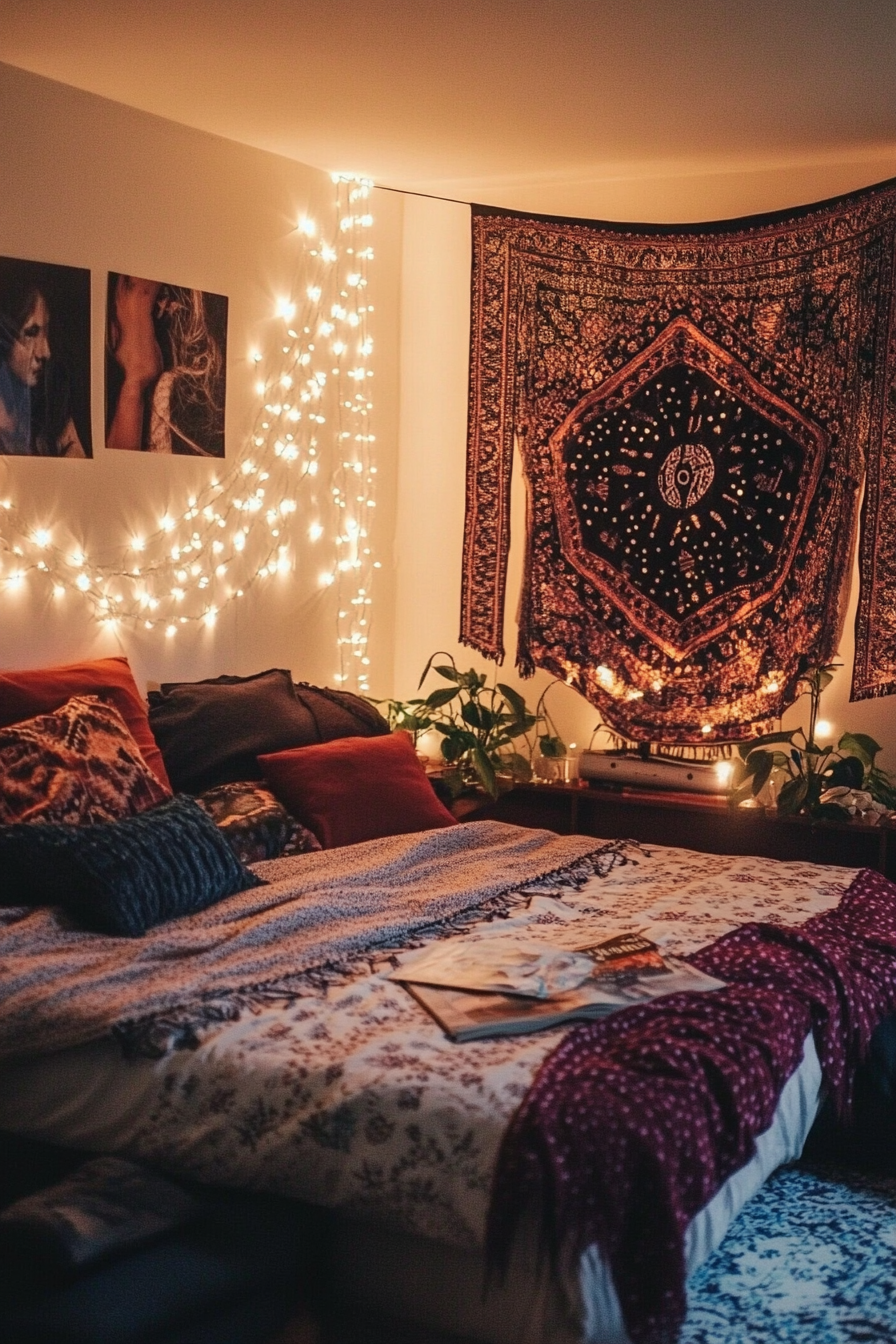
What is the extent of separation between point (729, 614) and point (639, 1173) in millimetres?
2881

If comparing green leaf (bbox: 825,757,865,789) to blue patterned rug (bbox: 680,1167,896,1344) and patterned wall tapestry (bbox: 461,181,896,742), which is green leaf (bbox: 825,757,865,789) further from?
blue patterned rug (bbox: 680,1167,896,1344)

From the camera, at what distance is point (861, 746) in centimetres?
467

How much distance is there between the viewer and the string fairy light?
4371mm

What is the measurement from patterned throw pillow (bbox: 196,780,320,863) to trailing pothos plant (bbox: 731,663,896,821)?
150cm

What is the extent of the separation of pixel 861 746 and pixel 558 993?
225 centimetres

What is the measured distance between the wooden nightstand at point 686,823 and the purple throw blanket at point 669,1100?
4.42 feet

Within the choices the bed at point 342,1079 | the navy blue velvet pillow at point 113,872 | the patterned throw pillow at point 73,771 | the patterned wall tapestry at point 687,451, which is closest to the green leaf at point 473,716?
the patterned wall tapestry at point 687,451

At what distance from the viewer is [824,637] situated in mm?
4703

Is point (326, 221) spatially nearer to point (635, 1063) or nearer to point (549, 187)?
point (549, 187)

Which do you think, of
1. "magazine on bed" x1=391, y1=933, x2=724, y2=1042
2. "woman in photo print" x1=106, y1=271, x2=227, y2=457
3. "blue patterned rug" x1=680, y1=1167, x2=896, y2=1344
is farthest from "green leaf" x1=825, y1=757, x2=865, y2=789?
"woman in photo print" x1=106, y1=271, x2=227, y2=457

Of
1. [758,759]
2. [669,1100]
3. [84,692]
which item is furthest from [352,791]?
[669,1100]

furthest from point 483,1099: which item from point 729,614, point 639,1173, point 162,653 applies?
point 729,614

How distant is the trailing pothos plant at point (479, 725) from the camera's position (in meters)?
5.08

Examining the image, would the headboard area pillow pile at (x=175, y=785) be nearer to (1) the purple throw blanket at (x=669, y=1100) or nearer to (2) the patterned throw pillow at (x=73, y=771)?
(2) the patterned throw pillow at (x=73, y=771)
